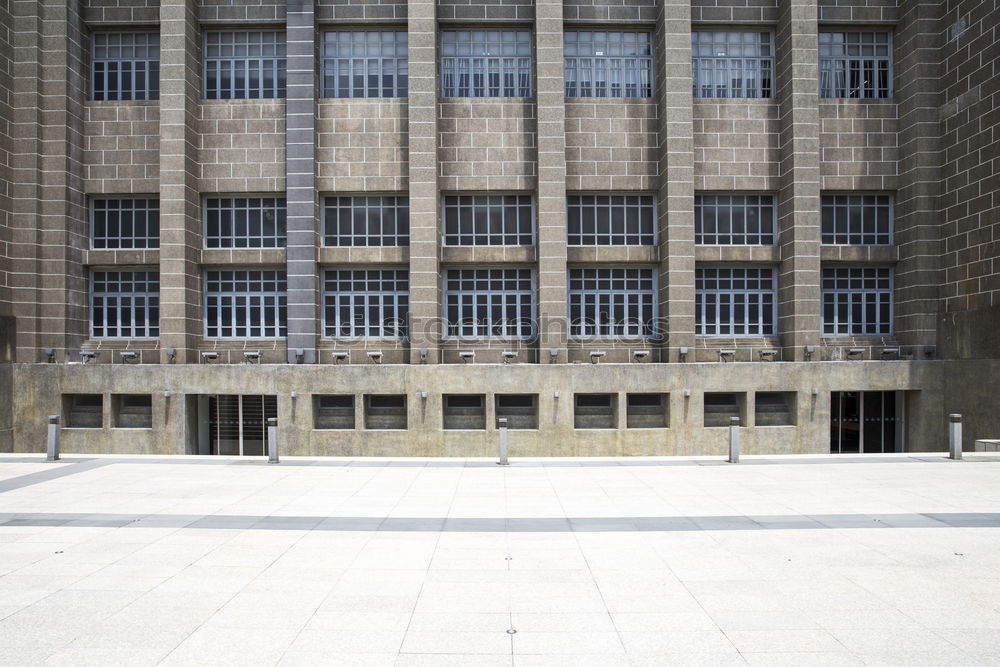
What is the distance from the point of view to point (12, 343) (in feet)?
80.1

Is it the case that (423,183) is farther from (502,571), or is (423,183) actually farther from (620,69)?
(502,571)

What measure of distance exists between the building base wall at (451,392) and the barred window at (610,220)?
218 inches

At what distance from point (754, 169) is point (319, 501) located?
20519mm

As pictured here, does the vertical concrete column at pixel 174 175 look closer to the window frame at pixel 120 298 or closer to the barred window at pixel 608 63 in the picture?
the window frame at pixel 120 298

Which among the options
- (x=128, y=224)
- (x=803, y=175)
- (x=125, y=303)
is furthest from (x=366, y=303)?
(x=803, y=175)

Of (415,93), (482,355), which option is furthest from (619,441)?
(415,93)

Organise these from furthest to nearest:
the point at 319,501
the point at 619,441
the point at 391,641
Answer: the point at 619,441
the point at 319,501
the point at 391,641

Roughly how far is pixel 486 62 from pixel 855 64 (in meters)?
14.5

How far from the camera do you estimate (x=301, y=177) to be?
24984 millimetres

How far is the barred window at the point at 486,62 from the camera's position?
26047 mm

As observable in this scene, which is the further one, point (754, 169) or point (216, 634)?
point (754, 169)

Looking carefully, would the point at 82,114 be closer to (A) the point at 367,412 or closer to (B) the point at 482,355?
(A) the point at 367,412

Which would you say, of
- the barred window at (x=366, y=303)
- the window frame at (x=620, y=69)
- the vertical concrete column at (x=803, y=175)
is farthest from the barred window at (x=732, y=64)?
the barred window at (x=366, y=303)

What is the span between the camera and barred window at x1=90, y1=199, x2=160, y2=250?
86.0 ft
